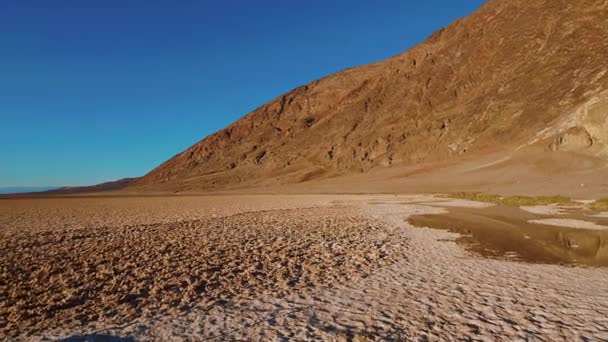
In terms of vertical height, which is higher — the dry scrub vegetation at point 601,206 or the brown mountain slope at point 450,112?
the brown mountain slope at point 450,112

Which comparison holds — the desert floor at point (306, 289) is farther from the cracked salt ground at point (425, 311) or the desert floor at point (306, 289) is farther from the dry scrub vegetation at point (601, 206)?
the dry scrub vegetation at point (601, 206)

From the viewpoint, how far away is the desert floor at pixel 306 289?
615 cm

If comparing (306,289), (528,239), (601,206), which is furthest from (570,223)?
(306,289)

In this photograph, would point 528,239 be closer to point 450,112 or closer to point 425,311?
point 425,311

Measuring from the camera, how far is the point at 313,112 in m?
114

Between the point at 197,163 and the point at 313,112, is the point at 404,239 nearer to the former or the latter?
the point at 313,112

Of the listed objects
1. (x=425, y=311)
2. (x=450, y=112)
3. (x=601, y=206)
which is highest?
(x=450, y=112)

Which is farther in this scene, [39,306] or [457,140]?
[457,140]

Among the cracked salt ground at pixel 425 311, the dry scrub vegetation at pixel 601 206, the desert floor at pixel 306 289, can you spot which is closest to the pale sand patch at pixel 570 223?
the desert floor at pixel 306 289

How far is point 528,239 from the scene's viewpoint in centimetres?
1455

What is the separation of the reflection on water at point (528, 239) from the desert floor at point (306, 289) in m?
0.12

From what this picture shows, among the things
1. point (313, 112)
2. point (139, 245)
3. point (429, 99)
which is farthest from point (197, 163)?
point (139, 245)

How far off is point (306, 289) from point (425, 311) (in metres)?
2.58

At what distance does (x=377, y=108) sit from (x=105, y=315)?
9462cm
